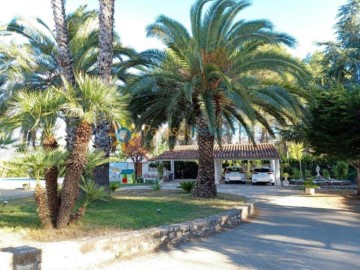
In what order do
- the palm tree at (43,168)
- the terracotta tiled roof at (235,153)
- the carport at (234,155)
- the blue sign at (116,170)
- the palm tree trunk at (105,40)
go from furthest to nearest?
the blue sign at (116,170) < the terracotta tiled roof at (235,153) < the carport at (234,155) < the palm tree trunk at (105,40) < the palm tree at (43,168)

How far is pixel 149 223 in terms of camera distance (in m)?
8.66

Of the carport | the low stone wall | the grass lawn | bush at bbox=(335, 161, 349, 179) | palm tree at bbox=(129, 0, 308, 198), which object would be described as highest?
palm tree at bbox=(129, 0, 308, 198)

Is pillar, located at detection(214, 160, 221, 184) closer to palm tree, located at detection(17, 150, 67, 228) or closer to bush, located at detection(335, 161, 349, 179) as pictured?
bush, located at detection(335, 161, 349, 179)

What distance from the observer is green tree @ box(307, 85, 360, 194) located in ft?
48.2

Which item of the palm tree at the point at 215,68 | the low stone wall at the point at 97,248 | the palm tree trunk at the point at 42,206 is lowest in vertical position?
the low stone wall at the point at 97,248

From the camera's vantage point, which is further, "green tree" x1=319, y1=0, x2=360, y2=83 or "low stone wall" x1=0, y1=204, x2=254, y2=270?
"green tree" x1=319, y1=0, x2=360, y2=83

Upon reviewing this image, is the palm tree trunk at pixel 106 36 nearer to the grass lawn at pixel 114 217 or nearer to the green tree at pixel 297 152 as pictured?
the grass lawn at pixel 114 217

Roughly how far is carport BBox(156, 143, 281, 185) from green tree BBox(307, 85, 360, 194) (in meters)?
12.0

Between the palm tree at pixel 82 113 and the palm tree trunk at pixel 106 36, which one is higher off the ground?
the palm tree trunk at pixel 106 36

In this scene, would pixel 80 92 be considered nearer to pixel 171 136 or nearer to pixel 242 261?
pixel 242 261

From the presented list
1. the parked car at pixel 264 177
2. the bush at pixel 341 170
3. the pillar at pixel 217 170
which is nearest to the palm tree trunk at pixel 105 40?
the parked car at pixel 264 177

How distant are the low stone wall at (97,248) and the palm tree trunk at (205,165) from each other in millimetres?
5440

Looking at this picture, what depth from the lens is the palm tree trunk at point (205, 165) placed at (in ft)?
48.0

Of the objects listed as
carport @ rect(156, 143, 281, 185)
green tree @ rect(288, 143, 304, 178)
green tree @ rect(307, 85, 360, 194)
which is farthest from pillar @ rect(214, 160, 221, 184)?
green tree @ rect(307, 85, 360, 194)
